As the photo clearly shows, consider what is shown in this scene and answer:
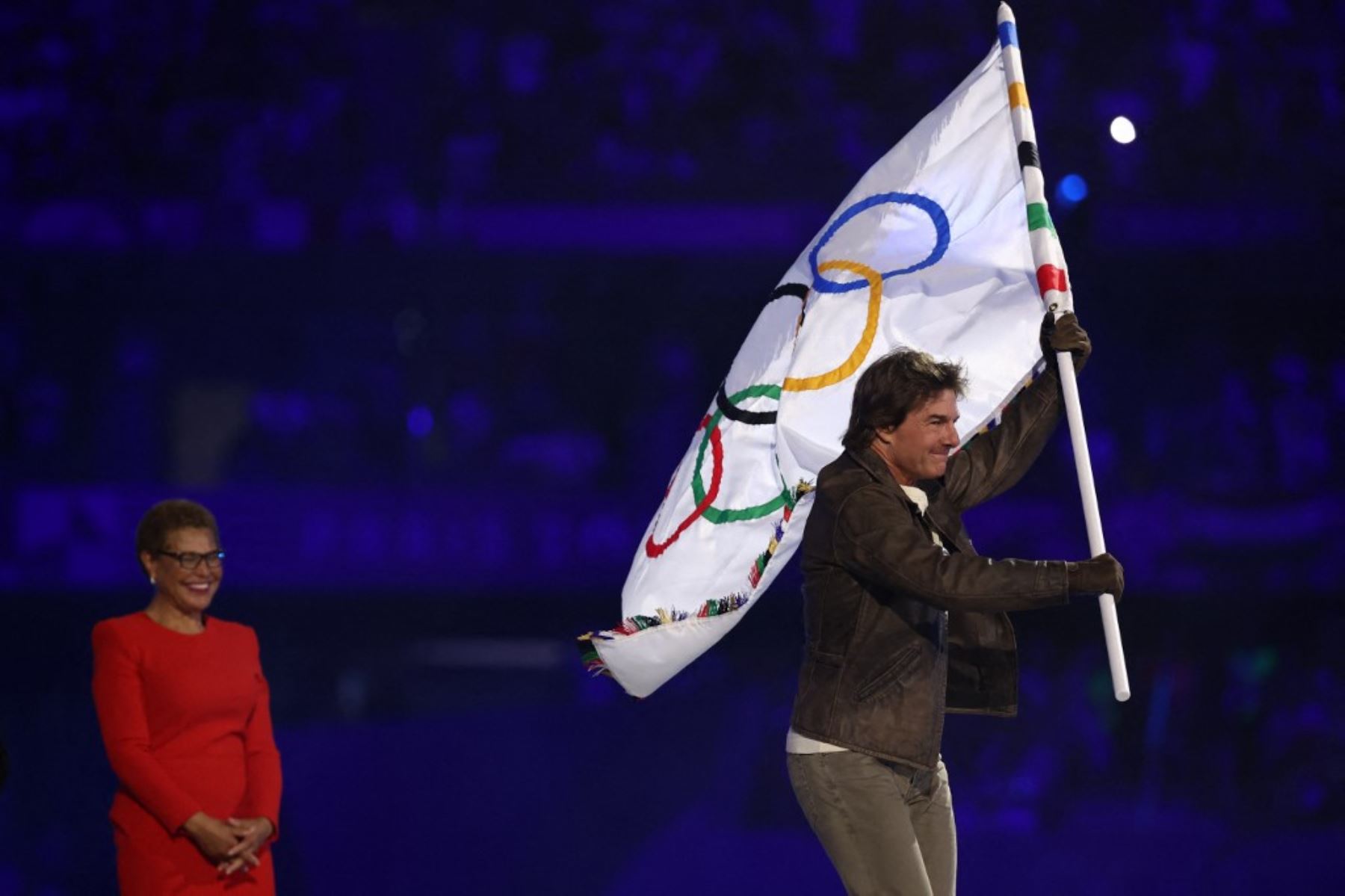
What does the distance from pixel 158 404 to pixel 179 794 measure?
2.22 meters

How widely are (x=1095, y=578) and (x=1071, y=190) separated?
243 centimetres

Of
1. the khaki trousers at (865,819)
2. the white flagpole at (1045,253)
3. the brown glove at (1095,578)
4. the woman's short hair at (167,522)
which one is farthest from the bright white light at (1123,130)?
the woman's short hair at (167,522)

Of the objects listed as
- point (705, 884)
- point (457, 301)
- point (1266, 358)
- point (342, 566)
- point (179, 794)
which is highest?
point (457, 301)

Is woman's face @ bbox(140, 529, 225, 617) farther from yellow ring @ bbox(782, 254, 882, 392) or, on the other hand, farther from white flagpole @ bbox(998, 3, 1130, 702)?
white flagpole @ bbox(998, 3, 1130, 702)

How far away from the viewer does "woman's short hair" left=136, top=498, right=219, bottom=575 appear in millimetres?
2594

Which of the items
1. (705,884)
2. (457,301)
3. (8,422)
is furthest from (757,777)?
(8,422)

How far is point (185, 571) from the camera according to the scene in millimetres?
2582

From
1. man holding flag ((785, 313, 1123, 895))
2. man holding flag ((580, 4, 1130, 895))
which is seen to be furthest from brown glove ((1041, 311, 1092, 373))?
man holding flag ((785, 313, 1123, 895))

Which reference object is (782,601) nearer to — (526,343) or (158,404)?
(526,343)

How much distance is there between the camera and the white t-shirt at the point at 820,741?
2055mm

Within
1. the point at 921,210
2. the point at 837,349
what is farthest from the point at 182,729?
the point at 921,210

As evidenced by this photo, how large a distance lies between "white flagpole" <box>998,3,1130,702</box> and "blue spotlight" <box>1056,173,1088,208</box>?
164 cm

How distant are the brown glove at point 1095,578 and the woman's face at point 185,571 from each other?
4.53 ft

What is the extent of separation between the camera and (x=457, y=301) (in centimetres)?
458
